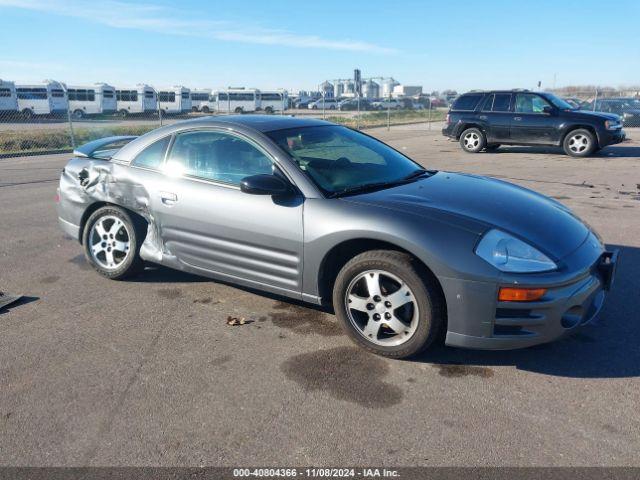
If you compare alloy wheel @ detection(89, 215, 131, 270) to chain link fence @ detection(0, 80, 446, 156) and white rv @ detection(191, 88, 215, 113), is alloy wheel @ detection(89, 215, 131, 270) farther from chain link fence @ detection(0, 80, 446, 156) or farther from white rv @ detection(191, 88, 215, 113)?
white rv @ detection(191, 88, 215, 113)

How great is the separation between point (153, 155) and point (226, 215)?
1069 millimetres

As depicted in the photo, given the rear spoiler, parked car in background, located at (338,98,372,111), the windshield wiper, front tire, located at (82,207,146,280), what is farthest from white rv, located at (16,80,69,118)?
the windshield wiper

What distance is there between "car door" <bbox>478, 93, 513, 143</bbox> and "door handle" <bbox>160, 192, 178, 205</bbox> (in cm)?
1237

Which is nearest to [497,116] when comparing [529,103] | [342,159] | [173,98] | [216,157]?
[529,103]

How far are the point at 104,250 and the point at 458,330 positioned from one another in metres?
3.29

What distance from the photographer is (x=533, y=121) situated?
14.1 m

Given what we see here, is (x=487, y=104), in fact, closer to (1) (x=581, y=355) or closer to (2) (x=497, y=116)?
(2) (x=497, y=116)

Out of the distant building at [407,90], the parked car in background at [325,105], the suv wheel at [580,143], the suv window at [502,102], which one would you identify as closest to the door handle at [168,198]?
the suv window at [502,102]

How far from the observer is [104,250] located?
4.86m

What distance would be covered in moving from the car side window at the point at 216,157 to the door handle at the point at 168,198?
0.21 meters

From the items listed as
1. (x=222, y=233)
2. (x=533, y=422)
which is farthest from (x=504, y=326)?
(x=222, y=233)

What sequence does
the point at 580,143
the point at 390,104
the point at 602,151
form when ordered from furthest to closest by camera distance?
the point at 390,104, the point at 602,151, the point at 580,143

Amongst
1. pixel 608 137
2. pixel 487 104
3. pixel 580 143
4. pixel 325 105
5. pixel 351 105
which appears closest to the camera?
pixel 608 137

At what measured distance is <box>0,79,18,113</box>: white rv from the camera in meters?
37.8
